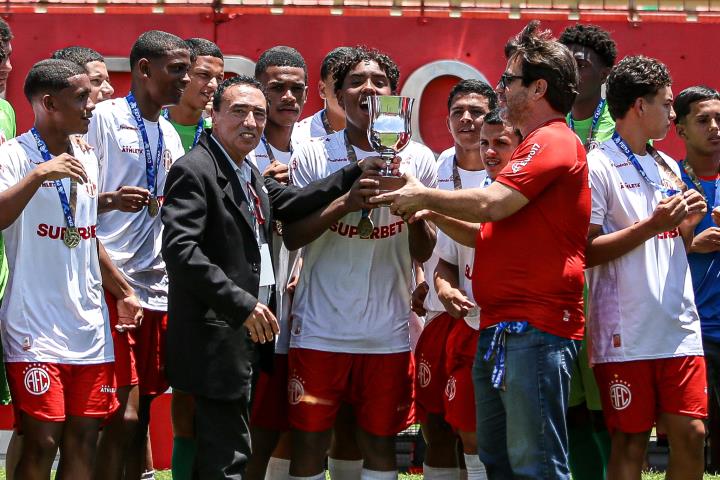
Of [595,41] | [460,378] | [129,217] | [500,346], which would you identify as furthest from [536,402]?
[595,41]

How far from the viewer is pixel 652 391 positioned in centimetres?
544

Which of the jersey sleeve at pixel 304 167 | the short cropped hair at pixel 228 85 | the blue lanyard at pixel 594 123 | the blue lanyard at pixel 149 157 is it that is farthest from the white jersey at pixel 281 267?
the blue lanyard at pixel 594 123

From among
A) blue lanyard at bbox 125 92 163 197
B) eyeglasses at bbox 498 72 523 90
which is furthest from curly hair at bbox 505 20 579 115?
blue lanyard at bbox 125 92 163 197

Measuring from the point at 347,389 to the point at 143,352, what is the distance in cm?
109

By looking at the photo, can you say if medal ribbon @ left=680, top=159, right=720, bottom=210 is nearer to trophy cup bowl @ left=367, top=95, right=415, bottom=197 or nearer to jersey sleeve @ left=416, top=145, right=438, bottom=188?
jersey sleeve @ left=416, top=145, right=438, bottom=188

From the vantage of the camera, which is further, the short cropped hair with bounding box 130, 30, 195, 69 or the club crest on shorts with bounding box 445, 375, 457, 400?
the short cropped hair with bounding box 130, 30, 195, 69

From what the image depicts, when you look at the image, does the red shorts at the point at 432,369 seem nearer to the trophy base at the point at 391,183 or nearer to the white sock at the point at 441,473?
→ the white sock at the point at 441,473

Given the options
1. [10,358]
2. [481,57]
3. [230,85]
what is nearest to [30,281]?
[10,358]

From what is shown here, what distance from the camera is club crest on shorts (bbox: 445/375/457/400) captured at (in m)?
5.88

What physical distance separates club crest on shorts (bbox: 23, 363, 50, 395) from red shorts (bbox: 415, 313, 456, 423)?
1880 mm

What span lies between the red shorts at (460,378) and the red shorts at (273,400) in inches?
31.2

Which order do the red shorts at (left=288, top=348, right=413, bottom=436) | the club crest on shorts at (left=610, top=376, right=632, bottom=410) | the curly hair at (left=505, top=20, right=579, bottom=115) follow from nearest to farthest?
the curly hair at (left=505, top=20, right=579, bottom=115) < the club crest on shorts at (left=610, top=376, right=632, bottom=410) < the red shorts at (left=288, top=348, right=413, bottom=436)

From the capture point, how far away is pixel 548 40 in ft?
16.5

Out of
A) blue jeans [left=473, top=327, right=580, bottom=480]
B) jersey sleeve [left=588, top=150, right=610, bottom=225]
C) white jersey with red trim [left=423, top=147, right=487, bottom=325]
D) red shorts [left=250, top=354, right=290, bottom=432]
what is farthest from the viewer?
white jersey with red trim [left=423, top=147, right=487, bottom=325]
